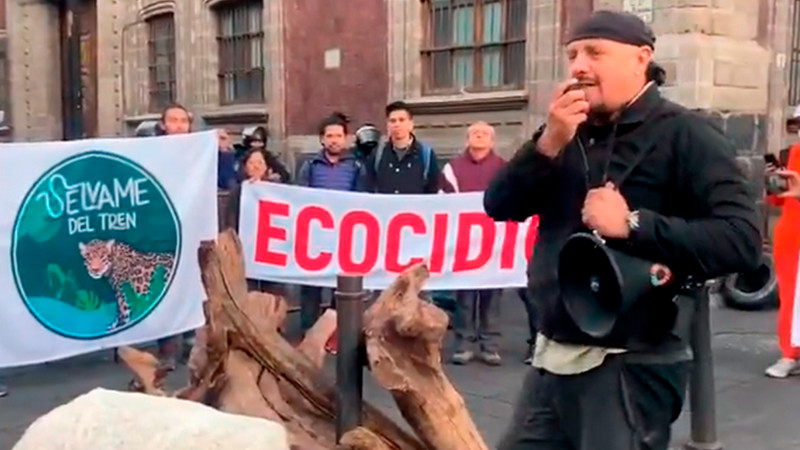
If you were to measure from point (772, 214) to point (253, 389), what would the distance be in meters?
8.39

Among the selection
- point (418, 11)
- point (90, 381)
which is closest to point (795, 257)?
point (90, 381)

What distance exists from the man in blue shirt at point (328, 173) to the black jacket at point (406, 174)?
0.64 ft

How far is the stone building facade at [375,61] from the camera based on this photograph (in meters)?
10.0

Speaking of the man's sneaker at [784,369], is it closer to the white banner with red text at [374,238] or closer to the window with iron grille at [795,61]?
the white banner with red text at [374,238]

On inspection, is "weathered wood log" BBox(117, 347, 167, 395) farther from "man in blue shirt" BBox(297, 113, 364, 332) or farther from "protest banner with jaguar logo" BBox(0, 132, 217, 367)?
"man in blue shirt" BBox(297, 113, 364, 332)

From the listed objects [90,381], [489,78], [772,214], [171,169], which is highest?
[489,78]

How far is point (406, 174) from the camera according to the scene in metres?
7.08

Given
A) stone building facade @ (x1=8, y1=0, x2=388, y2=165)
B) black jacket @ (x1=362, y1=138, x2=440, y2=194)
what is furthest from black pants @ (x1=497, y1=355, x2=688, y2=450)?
stone building facade @ (x1=8, y1=0, x2=388, y2=165)

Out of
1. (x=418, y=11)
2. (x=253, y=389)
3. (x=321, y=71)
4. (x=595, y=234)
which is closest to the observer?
(x=595, y=234)

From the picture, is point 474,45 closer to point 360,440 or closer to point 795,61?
point 795,61

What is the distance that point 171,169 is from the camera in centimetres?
643

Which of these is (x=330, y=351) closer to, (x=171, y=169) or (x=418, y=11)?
(x=171, y=169)

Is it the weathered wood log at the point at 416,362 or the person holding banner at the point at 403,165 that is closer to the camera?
the weathered wood log at the point at 416,362

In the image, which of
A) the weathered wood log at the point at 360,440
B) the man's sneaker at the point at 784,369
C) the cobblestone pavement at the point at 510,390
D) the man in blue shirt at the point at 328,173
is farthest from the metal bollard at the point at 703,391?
the man in blue shirt at the point at 328,173
